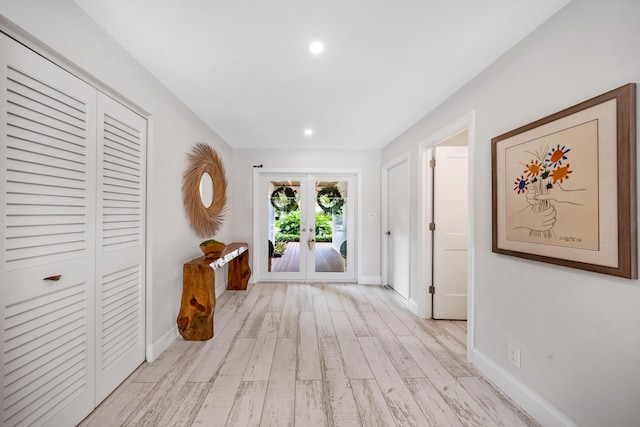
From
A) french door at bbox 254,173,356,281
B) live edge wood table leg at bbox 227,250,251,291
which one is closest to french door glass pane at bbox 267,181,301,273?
french door at bbox 254,173,356,281

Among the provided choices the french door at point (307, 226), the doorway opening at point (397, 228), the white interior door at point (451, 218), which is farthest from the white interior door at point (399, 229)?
the french door at point (307, 226)

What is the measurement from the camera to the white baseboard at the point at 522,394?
139cm

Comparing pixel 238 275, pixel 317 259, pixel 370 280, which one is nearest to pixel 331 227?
pixel 317 259

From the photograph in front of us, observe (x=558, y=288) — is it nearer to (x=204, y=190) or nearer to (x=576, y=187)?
(x=576, y=187)

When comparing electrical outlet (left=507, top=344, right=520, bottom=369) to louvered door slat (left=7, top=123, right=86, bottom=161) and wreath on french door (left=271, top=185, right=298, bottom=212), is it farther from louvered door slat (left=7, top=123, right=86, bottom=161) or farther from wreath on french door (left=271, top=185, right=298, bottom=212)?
wreath on french door (left=271, top=185, right=298, bottom=212)

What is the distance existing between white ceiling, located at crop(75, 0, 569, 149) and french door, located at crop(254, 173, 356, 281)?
1799 mm

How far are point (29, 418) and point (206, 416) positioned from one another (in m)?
0.78

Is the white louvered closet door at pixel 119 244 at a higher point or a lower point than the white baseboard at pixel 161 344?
higher

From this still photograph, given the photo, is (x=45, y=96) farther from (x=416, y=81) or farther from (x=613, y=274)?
(x=613, y=274)

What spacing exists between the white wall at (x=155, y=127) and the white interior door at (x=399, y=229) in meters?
2.62

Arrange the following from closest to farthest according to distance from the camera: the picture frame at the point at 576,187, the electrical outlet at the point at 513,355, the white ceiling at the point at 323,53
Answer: the picture frame at the point at 576,187 → the white ceiling at the point at 323,53 → the electrical outlet at the point at 513,355

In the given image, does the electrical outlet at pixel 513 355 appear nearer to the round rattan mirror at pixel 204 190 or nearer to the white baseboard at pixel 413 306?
the white baseboard at pixel 413 306

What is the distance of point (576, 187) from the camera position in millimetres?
1278

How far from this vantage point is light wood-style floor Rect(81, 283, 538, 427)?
1.52 meters
